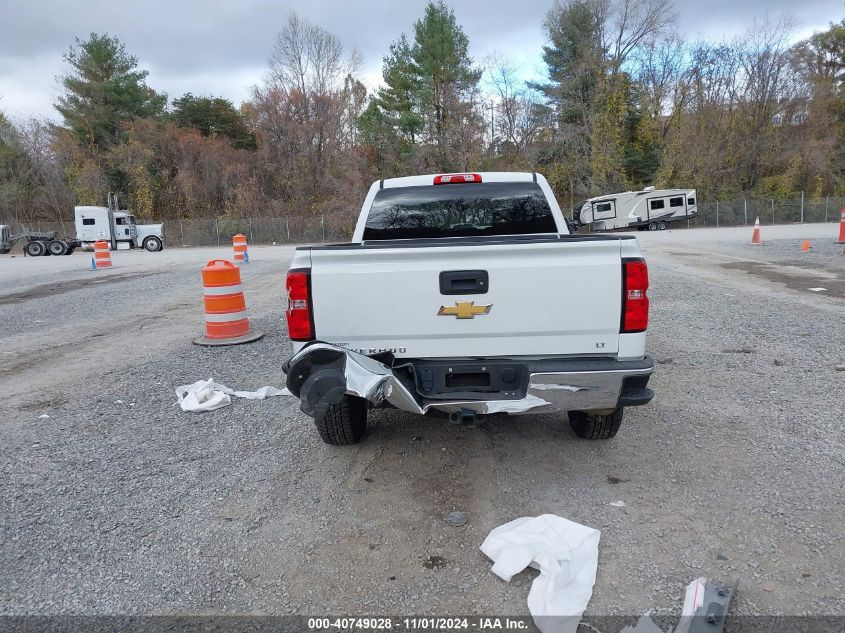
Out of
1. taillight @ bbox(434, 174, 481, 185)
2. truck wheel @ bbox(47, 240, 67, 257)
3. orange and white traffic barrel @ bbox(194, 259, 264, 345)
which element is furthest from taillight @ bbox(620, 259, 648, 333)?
truck wheel @ bbox(47, 240, 67, 257)

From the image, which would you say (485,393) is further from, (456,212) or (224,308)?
(224,308)

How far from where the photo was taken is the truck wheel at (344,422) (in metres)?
4.09

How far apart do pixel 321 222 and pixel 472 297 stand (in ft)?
143

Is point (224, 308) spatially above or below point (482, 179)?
below

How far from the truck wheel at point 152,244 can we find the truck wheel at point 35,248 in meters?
5.28

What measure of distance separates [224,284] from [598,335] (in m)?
5.76

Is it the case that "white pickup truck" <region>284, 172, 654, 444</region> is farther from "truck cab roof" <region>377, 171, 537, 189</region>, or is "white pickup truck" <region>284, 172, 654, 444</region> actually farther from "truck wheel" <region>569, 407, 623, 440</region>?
"truck cab roof" <region>377, 171, 537, 189</region>

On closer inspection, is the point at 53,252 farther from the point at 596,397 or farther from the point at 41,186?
the point at 596,397

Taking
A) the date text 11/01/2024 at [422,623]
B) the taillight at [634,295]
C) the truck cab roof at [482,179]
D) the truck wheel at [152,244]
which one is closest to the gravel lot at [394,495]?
the date text 11/01/2024 at [422,623]

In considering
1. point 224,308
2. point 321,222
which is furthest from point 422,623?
point 321,222

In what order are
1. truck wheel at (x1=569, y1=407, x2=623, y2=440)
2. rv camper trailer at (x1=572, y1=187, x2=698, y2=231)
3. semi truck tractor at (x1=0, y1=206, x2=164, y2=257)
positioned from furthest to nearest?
rv camper trailer at (x1=572, y1=187, x2=698, y2=231) < semi truck tractor at (x1=0, y1=206, x2=164, y2=257) < truck wheel at (x1=569, y1=407, x2=623, y2=440)

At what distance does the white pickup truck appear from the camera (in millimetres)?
3406

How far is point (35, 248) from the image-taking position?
32.0 m

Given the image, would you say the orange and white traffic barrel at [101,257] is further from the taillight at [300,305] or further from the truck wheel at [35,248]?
the taillight at [300,305]
